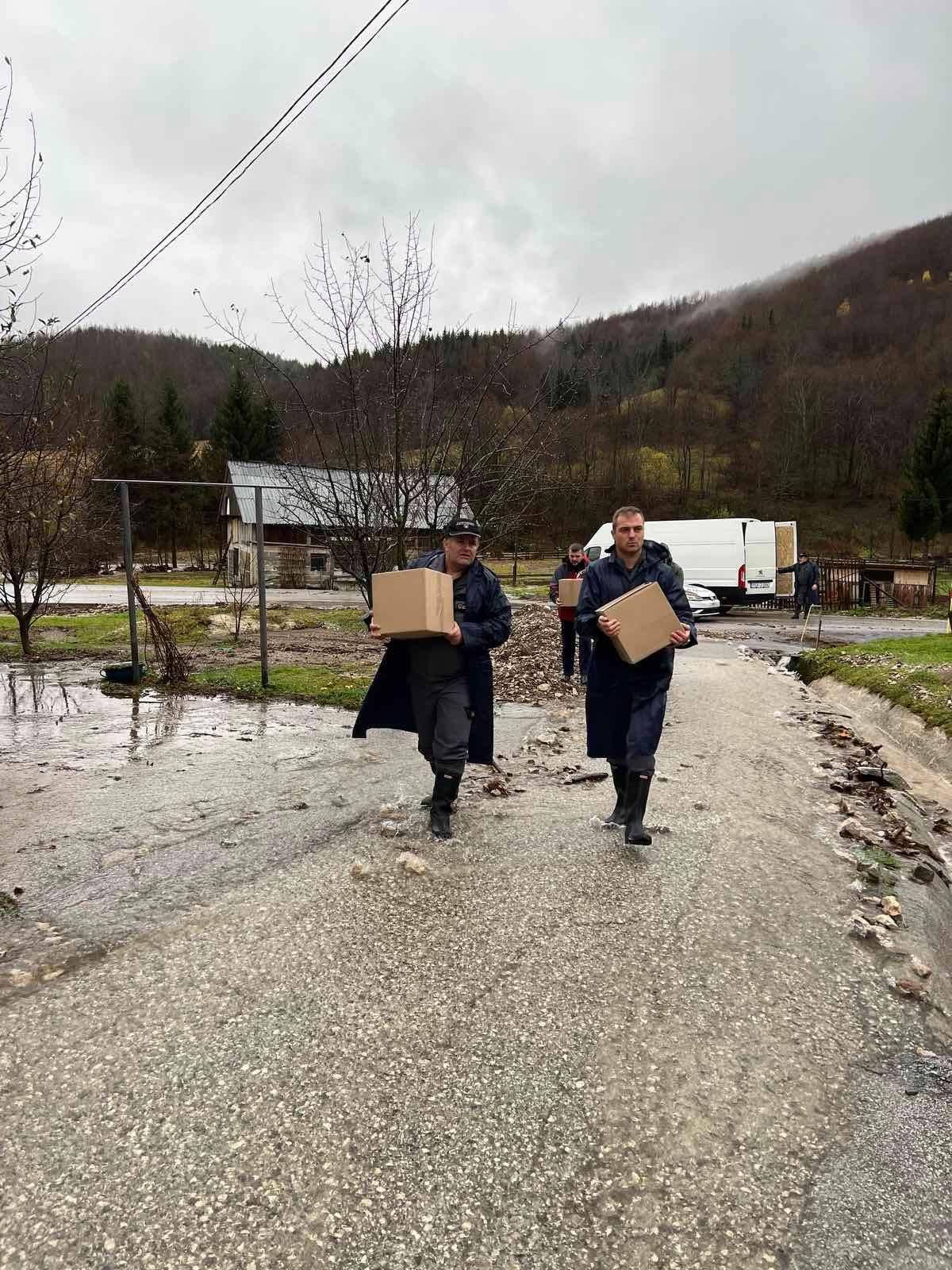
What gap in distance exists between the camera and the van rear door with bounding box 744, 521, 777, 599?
2772 cm

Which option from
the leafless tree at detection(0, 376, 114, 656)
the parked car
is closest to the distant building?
the parked car

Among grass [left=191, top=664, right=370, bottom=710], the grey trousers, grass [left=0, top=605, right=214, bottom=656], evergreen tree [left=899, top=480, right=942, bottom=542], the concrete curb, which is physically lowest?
the concrete curb

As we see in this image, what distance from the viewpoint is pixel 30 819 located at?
5773 mm

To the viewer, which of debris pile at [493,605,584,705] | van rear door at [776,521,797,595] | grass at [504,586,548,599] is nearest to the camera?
debris pile at [493,605,584,705]

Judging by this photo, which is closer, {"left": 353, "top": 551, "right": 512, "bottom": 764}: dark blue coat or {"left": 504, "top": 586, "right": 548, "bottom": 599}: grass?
{"left": 353, "top": 551, "right": 512, "bottom": 764}: dark blue coat

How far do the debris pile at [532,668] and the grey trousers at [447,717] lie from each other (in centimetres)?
507

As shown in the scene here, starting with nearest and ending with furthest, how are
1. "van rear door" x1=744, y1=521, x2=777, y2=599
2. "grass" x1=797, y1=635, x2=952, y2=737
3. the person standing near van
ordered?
A: 1. "grass" x1=797, y1=635, x2=952, y2=737
2. the person standing near van
3. "van rear door" x1=744, y1=521, x2=777, y2=599

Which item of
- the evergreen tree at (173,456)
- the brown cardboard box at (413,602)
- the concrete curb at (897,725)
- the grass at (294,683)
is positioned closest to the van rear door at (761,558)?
the concrete curb at (897,725)

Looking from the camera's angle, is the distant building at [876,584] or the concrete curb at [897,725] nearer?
the concrete curb at [897,725]

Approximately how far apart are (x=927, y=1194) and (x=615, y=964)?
1.45 meters

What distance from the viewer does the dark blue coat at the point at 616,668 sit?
5242 mm

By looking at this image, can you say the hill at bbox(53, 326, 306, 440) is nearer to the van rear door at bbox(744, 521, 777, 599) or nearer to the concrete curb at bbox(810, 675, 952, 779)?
the concrete curb at bbox(810, 675, 952, 779)

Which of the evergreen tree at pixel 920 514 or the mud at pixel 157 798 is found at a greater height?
the evergreen tree at pixel 920 514

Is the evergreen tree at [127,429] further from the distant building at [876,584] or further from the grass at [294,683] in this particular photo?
the grass at [294,683]
